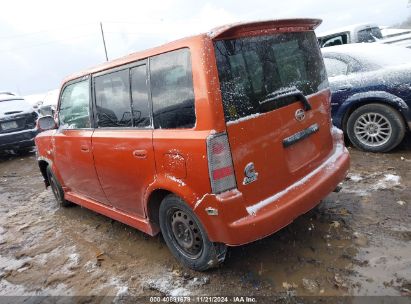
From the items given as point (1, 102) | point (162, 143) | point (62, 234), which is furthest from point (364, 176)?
point (1, 102)

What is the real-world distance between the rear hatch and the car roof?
0.17 feet

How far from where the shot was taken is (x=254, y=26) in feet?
9.15

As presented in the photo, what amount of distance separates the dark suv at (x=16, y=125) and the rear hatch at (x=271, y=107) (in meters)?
8.12

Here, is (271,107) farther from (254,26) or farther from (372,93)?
(372,93)

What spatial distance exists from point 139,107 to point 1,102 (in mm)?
8308

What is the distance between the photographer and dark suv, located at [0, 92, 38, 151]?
909cm

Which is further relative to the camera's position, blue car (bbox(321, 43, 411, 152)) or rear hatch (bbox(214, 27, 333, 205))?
blue car (bbox(321, 43, 411, 152))

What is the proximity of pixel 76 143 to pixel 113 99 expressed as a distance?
88 cm

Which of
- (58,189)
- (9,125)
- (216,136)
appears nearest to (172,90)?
(216,136)

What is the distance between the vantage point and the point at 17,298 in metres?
3.38

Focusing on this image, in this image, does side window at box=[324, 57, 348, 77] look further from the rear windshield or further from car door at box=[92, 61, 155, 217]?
car door at box=[92, 61, 155, 217]

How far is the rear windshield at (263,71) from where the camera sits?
2.67m

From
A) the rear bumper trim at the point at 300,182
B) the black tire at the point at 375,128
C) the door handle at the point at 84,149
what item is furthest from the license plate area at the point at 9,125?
the rear bumper trim at the point at 300,182

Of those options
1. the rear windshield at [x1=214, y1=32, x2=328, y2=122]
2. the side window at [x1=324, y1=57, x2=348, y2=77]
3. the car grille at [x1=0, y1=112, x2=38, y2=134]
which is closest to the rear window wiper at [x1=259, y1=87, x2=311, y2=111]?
the rear windshield at [x1=214, y1=32, x2=328, y2=122]
